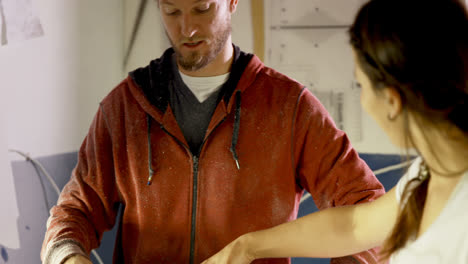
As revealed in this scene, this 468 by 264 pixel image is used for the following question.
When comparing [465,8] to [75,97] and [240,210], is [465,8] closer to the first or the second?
[240,210]

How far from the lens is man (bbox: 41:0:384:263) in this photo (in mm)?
1267

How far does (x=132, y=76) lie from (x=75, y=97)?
2.09ft

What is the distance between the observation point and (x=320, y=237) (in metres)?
1.02

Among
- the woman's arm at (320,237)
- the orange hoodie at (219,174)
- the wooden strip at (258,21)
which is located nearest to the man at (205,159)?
the orange hoodie at (219,174)

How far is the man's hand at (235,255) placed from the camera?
104 centimetres

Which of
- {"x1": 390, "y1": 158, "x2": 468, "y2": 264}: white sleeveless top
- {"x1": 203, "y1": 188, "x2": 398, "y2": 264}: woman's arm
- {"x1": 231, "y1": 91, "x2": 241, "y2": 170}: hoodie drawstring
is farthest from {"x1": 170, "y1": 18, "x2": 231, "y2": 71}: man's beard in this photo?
{"x1": 390, "y1": 158, "x2": 468, "y2": 264}: white sleeveless top

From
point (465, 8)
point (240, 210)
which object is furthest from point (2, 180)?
point (465, 8)

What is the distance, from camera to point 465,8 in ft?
2.38

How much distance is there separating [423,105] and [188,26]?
69 centimetres

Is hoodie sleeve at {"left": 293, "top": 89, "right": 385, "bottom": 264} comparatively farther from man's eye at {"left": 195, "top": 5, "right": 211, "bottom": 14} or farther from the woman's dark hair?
the woman's dark hair

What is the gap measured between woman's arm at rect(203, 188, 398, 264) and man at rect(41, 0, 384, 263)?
0.21 m

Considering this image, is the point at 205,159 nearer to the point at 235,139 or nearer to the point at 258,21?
the point at 235,139

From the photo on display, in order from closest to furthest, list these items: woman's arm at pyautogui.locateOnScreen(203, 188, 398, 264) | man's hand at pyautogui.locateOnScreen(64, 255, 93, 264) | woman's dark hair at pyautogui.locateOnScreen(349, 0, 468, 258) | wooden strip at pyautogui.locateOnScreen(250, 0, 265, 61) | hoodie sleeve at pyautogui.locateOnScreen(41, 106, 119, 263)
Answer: woman's dark hair at pyautogui.locateOnScreen(349, 0, 468, 258)
woman's arm at pyautogui.locateOnScreen(203, 188, 398, 264)
man's hand at pyautogui.locateOnScreen(64, 255, 93, 264)
hoodie sleeve at pyautogui.locateOnScreen(41, 106, 119, 263)
wooden strip at pyautogui.locateOnScreen(250, 0, 265, 61)

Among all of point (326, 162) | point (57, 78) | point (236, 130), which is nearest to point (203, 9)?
point (236, 130)
